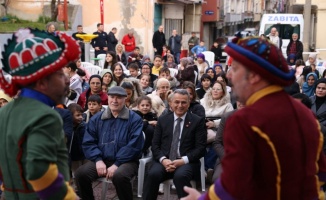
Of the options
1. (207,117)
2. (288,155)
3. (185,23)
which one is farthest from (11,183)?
(185,23)

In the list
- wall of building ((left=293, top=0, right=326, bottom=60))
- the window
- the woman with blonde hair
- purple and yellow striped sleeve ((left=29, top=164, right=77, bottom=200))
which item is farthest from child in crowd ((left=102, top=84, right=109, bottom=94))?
wall of building ((left=293, top=0, right=326, bottom=60))

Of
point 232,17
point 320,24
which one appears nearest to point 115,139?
point 320,24

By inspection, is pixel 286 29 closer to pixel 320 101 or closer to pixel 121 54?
pixel 121 54

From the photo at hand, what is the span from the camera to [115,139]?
7.00 meters

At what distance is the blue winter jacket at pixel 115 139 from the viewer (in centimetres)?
695

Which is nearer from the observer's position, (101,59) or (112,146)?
(112,146)

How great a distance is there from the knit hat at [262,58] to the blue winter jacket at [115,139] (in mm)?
4018

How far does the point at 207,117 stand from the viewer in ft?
28.4

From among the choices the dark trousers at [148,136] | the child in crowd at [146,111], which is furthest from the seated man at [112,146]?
the child in crowd at [146,111]

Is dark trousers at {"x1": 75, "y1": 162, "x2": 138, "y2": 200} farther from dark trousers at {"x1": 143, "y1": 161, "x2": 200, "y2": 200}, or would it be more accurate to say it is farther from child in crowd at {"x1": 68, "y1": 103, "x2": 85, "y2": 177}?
child in crowd at {"x1": 68, "y1": 103, "x2": 85, "y2": 177}

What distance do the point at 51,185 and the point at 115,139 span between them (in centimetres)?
385

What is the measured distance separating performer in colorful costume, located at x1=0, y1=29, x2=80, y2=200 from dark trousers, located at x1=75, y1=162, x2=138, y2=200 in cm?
334

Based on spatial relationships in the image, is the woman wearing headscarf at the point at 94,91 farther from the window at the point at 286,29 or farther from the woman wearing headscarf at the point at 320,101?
the window at the point at 286,29

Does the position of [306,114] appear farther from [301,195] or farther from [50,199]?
[50,199]
